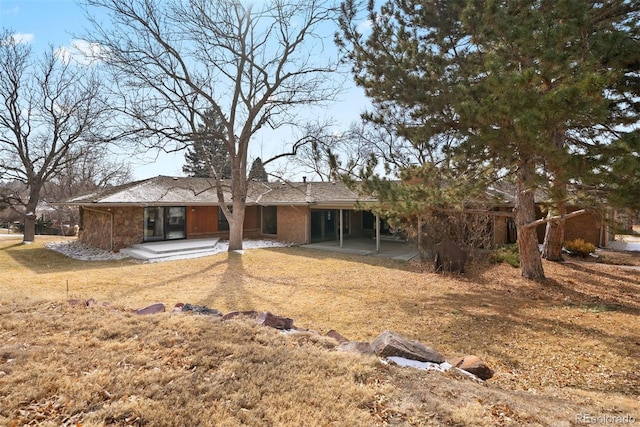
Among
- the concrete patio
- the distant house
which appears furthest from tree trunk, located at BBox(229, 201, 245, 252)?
the concrete patio

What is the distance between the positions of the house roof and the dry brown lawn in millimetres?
6041

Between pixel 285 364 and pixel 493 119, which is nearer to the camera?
pixel 285 364

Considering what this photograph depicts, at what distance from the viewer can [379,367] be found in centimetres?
374

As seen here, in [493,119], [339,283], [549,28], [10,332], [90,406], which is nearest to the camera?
[90,406]

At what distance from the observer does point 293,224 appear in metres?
18.7

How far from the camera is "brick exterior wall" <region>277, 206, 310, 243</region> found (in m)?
18.2

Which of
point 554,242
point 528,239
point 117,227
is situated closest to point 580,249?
point 554,242

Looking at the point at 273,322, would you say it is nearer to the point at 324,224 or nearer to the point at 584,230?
the point at 324,224

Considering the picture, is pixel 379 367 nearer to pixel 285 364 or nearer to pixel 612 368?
pixel 285 364

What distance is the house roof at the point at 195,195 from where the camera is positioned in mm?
14664

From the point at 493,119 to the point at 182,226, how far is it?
15618 millimetres

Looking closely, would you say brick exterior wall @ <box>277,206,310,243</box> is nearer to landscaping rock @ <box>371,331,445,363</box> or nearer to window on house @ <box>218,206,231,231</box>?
window on house @ <box>218,206,231,231</box>

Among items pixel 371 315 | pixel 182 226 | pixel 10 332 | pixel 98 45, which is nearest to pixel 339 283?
pixel 371 315

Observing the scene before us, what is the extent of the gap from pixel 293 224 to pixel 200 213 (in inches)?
198
